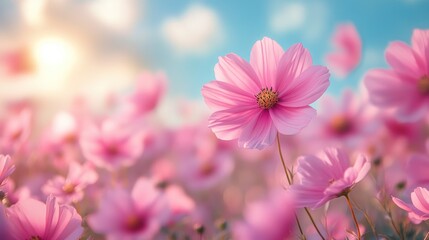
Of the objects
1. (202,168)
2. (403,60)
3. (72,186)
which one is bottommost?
(202,168)

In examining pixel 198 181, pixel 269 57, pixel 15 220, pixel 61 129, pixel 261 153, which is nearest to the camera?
pixel 15 220

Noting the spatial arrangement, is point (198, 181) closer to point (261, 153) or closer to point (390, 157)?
point (261, 153)

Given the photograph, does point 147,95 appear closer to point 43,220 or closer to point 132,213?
point 132,213

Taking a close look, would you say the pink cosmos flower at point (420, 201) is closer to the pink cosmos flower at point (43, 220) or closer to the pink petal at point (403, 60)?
the pink petal at point (403, 60)

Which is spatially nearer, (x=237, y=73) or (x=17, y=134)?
(x=237, y=73)

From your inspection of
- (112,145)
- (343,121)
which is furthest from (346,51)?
(112,145)

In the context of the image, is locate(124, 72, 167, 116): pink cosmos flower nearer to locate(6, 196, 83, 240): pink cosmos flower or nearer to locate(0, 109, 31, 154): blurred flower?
locate(0, 109, 31, 154): blurred flower

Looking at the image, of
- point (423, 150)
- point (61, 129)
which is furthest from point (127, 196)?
point (423, 150)

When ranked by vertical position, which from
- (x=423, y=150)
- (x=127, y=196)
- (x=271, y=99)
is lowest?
(x=423, y=150)
